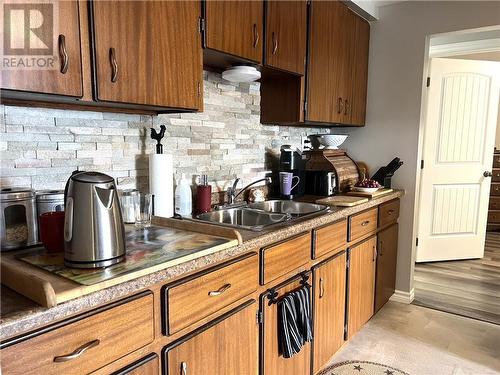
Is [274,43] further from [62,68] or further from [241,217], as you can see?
[62,68]

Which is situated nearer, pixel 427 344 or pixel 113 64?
pixel 113 64

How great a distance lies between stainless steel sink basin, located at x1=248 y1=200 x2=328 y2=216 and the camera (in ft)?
7.30

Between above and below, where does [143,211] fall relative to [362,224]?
above

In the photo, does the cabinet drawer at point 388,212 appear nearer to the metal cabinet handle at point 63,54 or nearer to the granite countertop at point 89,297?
the granite countertop at point 89,297

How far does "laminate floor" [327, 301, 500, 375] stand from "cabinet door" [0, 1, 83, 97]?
2.02 meters

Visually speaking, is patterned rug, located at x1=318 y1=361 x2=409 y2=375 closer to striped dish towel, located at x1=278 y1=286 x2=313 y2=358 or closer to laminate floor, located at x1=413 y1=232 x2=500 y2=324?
striped dish towel, located at x1=278 y1=286 x2=313 y2=358

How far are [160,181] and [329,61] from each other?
149 centimetres

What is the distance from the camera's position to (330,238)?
78.8 inches

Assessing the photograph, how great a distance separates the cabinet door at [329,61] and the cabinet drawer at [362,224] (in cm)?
70

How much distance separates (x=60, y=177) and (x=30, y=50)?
0.56 metres

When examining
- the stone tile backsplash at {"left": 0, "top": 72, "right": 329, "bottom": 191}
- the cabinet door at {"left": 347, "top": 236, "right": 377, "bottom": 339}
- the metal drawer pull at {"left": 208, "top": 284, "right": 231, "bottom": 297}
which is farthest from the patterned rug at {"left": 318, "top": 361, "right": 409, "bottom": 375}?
the stone tile backsplash at {"left": 0, "top": 72, "right": 329, "bottom": 191}

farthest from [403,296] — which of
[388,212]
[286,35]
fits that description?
[286,35]

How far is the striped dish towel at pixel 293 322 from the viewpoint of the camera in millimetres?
1636

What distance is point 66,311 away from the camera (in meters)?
0.85
